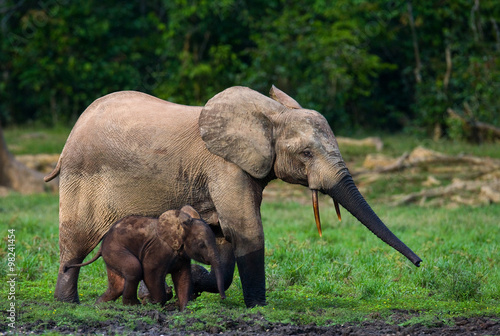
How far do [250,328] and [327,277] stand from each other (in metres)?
2.22

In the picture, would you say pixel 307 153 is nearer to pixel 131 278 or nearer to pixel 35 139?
pixel 131 278

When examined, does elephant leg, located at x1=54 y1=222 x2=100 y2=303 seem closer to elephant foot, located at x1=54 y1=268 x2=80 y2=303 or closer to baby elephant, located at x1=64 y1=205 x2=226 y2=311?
elephant foot, located at x1=54 y1=268 x2=80 y2=303

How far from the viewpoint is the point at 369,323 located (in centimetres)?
581

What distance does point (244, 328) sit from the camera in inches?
218

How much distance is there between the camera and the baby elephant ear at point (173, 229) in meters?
6.00

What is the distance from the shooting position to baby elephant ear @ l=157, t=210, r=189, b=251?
6.00m

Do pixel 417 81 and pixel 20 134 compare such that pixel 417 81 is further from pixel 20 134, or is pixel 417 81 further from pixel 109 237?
pixel 109 237

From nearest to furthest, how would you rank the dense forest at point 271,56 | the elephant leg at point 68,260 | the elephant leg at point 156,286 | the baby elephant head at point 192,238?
the baby elephant head at point 192,238, the elephant leg at point 156,286, the elephant leg at point 68,260, the dense forest at point 271,56

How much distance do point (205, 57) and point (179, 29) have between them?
171 cm

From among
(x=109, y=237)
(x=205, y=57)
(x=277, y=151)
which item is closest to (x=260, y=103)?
(x=277, y=151)

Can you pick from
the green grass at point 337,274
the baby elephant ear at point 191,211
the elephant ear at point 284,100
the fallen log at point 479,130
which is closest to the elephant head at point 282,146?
the elephant ear at point 284,100

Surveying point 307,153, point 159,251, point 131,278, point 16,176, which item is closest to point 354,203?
point 307,153

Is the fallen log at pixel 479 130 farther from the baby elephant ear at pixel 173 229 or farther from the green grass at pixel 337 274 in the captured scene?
the baby elephant ear at pixel 173 229

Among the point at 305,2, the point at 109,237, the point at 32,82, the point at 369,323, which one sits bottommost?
the point at 369,323
